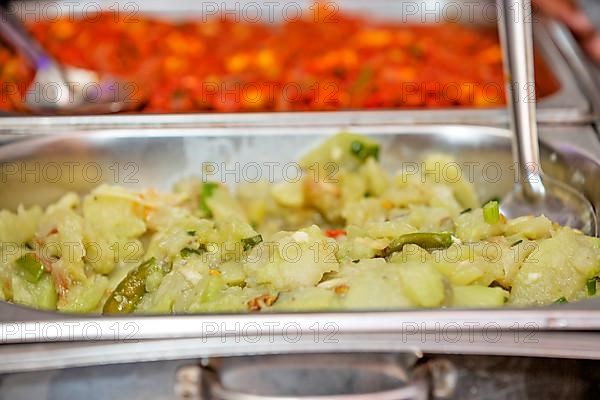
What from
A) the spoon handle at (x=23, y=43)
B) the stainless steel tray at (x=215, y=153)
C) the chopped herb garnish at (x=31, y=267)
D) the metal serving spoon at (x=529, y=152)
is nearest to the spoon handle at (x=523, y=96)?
the metal serving spoon at (x=529, y=152)

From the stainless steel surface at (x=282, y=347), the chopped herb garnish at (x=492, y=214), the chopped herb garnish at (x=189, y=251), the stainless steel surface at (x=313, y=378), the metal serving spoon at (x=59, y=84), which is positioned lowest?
the stainless steel surface at (x=313, y=378)

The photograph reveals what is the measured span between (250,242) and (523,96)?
71cm

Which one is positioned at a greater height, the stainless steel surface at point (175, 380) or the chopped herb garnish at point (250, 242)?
the chopped herb garnish at point (250, 242)

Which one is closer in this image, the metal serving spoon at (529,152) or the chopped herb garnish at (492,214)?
the chopped herb garnish at (492,214)

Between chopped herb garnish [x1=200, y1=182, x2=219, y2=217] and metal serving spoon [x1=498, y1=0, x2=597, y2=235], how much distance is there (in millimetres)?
719

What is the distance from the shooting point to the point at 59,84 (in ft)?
7.22

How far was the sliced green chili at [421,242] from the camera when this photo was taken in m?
1.38

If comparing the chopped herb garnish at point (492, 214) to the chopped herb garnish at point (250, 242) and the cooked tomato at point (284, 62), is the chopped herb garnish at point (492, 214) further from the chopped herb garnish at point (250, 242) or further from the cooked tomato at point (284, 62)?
the cooked tomato at point (284, 62)

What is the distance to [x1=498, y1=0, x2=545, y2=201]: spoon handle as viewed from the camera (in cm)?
158

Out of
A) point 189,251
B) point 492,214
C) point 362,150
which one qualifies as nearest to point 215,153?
point 362,150

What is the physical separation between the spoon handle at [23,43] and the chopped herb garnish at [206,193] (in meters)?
0.84

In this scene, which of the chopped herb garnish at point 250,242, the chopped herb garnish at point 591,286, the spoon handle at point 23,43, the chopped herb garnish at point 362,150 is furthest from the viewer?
the spoon handle at point 23,43

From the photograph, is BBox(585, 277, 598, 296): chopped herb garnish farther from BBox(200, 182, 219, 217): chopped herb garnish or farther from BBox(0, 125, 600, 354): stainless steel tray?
BBox(200, 182, 219, 217): chopped herb garnish

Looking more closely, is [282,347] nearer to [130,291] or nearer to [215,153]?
[130,291]
